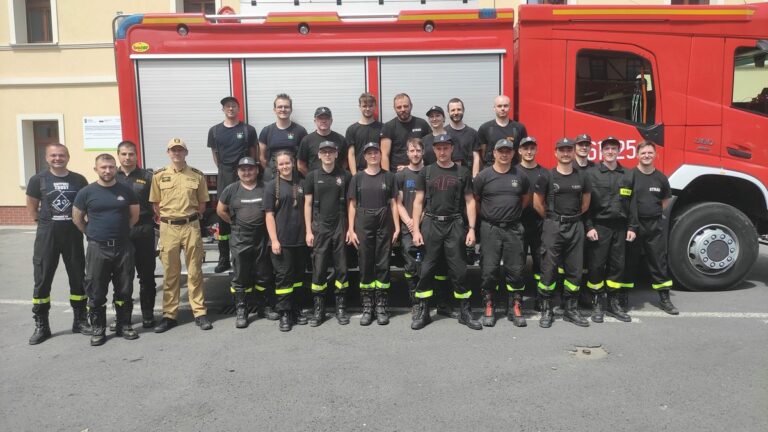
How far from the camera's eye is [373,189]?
15.3 ft

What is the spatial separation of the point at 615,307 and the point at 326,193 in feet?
9.47

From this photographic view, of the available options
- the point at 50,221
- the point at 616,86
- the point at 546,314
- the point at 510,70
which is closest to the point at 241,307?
the point at 50,221

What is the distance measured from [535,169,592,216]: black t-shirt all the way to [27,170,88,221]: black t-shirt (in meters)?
4.08

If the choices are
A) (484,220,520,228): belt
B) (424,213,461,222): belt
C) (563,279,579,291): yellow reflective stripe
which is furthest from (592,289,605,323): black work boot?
(424,213,461,222): belt

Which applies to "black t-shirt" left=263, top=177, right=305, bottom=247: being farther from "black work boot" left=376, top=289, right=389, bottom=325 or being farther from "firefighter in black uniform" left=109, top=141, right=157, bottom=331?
"firefighter in black uniform" left=109, top=141, right=157, bottom=331

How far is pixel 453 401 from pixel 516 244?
5.75ft

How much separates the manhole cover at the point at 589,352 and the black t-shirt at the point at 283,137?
3077 millimetres

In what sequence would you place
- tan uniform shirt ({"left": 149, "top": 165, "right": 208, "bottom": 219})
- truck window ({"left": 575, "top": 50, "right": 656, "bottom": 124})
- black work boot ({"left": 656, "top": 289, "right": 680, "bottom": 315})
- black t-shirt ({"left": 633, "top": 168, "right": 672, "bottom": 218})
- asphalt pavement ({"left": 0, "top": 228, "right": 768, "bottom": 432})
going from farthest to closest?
truck window ({"left": 575, "top": 50, "right": 656, "bottom": 124})
black work boot ({"left": 656, "top": 289, "right": 680, "bottom": 315})
black t-shirt ({"left": 633, "top": 168, "right": 672, "bottom": 218})
tan uniform shirt ({"left": 149, "top": 165, "right": 208, "bottom": 219})
asphalt pavement ({"left": 0, "top": 228, "right": 768, "bottom": 432})

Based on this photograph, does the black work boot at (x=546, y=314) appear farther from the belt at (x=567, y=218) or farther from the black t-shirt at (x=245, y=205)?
the black t-shirt at (x=245, y=205)

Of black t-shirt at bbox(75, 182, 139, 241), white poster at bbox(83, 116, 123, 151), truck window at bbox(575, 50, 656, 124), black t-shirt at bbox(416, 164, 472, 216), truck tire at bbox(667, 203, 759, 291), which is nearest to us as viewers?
black t-shirt at bbox(75, 182, 139, 241)

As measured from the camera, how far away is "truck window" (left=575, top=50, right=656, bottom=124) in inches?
206

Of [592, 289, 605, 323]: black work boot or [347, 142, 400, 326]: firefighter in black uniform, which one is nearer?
[347, 142, 400, 326]: firefighter in black uniform

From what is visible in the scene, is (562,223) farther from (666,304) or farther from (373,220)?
(373,220)

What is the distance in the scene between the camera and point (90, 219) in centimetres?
444
